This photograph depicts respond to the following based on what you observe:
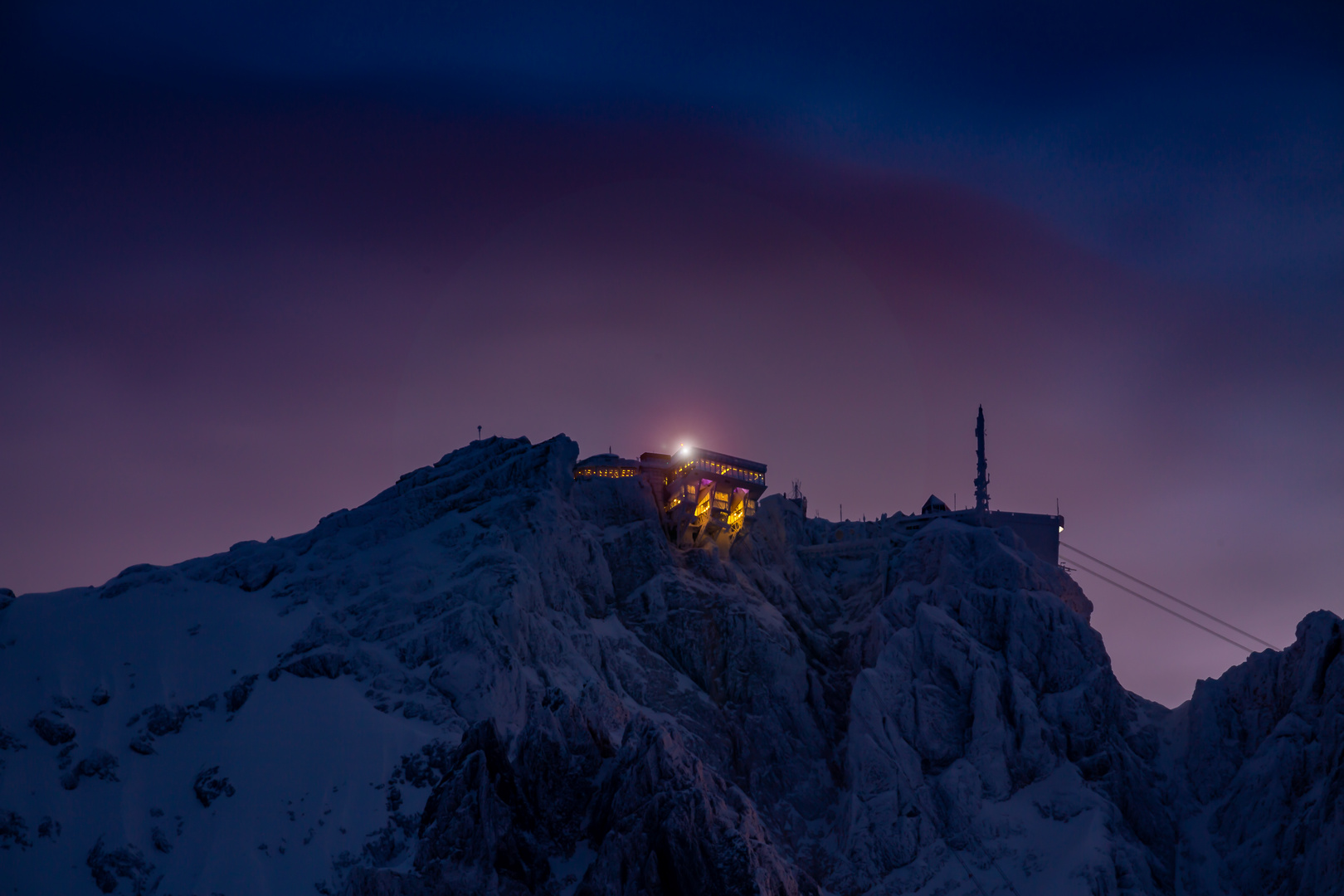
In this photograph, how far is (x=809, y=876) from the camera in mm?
139375

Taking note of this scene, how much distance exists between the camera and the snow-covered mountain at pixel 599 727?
126m

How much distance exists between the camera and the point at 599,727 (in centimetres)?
13725

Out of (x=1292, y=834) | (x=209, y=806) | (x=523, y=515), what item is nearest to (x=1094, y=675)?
(x=1292, y=834)

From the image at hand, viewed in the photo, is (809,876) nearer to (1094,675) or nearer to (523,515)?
(1094,675)

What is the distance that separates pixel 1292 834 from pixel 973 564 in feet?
178

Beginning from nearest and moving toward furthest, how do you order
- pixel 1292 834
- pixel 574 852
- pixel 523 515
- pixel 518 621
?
pixel 574 852
pixel 1292 834
pixel 518 621
pixel 523 515

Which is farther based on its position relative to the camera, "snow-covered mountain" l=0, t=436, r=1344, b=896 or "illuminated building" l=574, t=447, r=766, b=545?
"illuminated building" l=574, t=447, r=766, b=545

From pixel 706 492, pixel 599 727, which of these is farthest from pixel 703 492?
pixel 599 727

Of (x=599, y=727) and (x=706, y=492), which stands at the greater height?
(x=706, y=492)

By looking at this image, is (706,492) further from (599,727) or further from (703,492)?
(599,727)

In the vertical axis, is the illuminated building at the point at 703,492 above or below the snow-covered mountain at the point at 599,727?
above

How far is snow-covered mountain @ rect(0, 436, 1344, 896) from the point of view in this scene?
4963 inches

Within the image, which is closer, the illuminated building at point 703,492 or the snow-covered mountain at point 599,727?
the snow-covered mountain at point 599,727

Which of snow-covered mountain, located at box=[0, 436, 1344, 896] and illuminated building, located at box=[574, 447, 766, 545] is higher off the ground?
illuminated building, located at box=[574, 447, 766, 545]
